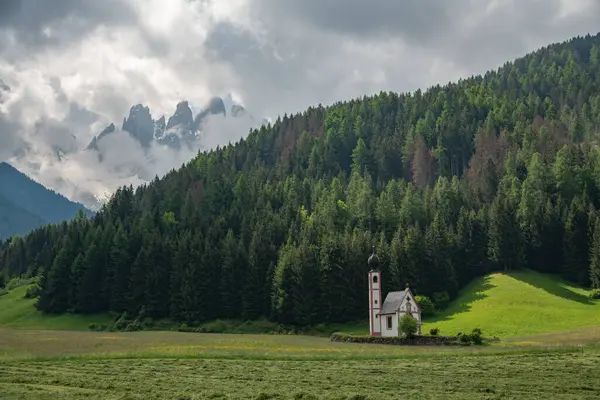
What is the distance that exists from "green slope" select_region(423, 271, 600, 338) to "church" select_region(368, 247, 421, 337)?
18.6 ft

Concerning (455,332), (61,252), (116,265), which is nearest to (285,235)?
(116,265)

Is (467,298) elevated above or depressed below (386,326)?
above

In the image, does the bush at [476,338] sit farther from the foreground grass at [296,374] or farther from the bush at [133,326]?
the bush at [133,326]

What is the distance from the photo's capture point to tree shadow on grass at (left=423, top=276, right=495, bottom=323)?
100062mm

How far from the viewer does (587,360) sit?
42.7 m

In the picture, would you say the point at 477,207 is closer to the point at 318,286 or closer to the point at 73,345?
the point at 318,286

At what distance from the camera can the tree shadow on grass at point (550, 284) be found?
102 m

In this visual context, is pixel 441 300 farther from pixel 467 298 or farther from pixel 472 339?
pixel 472 339

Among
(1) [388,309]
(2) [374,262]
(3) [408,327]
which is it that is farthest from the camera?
(2) [374,262]

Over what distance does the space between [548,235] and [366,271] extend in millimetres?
40226

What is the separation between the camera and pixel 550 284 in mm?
110188

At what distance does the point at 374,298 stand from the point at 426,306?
584 inches

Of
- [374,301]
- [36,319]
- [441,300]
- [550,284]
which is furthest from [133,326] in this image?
[550,284]

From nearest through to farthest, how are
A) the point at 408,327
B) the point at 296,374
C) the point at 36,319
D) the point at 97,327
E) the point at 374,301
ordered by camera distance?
the point at 296,374, the point at 408,327, the point at 374,301, the point at 97,327, the point at 36,319
